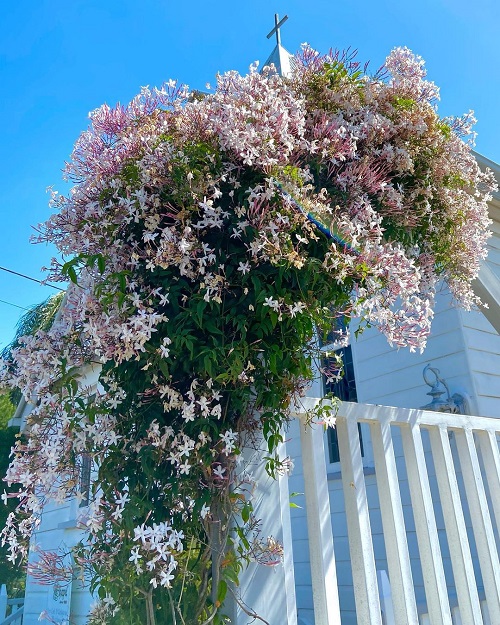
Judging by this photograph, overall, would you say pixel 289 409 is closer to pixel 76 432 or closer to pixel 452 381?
pixel 76 432

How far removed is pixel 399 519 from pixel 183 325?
4.13 feet

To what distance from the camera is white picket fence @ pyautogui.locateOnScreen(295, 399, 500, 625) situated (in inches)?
76.0

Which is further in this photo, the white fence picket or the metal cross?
the metal cross

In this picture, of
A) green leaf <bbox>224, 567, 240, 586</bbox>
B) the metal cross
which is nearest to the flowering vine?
green leaf <bbox>224, 567, 240, 586</bbox>

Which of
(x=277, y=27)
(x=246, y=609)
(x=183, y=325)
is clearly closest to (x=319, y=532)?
(x=246, y=609)

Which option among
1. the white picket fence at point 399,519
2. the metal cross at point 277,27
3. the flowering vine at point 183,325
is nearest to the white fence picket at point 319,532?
the white picket fence at point 399,519

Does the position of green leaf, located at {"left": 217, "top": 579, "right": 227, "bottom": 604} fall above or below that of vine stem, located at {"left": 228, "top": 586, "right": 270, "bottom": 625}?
above

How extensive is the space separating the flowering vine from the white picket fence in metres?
0.27

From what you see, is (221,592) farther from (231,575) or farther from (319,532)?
(319,532)

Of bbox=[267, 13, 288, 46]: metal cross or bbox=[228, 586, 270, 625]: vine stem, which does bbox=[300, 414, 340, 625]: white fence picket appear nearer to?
bbox=[228, 586, 270, 625]: vine stem

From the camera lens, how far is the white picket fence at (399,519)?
193 cm

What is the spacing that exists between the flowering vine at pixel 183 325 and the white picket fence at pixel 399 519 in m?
0.27

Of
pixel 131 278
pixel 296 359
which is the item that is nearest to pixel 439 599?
pixel 296 359

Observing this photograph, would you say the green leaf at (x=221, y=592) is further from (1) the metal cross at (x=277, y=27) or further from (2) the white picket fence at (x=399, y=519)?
(1) the metal cross at (x=277, y=27)
